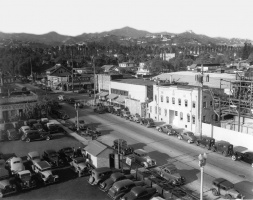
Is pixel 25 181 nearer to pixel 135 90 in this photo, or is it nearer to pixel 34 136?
pixel 34 136

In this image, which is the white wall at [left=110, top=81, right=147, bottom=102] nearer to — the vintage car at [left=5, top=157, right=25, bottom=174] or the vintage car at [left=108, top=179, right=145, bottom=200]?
the vintage car at [left=5, top=157, right=25, bottom=174]

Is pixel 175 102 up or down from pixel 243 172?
up

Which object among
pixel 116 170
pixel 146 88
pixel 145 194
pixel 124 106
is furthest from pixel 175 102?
pixel 145 194

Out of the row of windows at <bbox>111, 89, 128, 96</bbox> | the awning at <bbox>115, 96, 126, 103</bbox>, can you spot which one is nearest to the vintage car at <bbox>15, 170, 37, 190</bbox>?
the awning at <bbox>115, 96, 126, 103</bbox>

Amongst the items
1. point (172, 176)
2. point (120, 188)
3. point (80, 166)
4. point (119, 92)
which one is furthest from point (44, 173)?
point (119, 92)

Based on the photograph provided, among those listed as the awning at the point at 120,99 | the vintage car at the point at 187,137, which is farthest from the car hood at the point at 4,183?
the awning at the point at 120,99

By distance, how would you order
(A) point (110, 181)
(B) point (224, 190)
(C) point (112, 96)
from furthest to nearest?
(C) point (112, 96), (A) point (110, 181), (B) point (224, 190)

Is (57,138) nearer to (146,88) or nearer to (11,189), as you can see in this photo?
(11,189)
